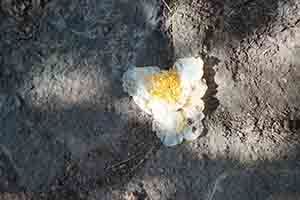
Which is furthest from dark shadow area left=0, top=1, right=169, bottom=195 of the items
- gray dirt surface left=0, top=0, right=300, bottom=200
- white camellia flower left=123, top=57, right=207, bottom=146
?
white camellia flower left=123, top=57, right=207, bottom=146

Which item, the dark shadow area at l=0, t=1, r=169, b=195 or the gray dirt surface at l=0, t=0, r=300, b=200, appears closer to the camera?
the gray dirt surface at l=0, t=0, r=300, b=200

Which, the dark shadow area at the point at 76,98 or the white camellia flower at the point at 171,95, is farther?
the dark shadow area at the point at 76,98

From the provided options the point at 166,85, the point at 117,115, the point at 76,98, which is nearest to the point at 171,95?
the point at 166,85

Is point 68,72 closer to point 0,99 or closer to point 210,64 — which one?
point 0,99

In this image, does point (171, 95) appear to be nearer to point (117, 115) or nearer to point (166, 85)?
point (166, 85)

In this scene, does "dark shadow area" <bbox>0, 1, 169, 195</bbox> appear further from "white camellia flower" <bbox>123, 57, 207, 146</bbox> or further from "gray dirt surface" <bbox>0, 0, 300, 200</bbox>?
"white camellia flower" <bbox>123, 57, 207, 146</bbox>

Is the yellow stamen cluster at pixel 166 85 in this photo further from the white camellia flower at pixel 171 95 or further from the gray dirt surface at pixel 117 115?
the gray dirt surface at pixel 117 115

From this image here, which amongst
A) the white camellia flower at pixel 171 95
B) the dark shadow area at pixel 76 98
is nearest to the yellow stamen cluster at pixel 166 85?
the white camellia flower at pixel 171 95

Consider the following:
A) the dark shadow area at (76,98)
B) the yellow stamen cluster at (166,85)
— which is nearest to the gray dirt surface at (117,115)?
the dark shadow area at (76,98)
